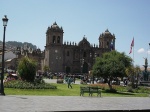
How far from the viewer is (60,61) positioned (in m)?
81.9

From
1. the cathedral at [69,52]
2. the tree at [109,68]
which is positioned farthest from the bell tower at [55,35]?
the tree at [109,68]

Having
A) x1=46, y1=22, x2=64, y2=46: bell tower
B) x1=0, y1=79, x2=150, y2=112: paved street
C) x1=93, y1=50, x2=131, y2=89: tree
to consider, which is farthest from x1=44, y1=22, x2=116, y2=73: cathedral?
x1=0, y1=79, x2=150, y2=112: paved street

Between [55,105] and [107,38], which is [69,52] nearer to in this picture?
[107,38]

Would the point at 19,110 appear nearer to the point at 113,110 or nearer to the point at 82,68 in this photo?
the point at 113,110

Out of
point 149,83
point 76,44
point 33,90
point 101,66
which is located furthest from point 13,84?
point 76,44

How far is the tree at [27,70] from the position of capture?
30547 mm

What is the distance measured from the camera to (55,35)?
81375mm

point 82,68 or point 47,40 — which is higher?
point 47,40

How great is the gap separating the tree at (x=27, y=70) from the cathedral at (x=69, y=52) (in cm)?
4830

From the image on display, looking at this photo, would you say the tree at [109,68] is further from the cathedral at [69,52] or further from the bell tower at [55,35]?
the bell tower at [55,35]

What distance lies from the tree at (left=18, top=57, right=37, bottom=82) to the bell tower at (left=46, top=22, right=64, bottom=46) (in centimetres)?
4985

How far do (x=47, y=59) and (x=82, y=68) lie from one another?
956 centimetres

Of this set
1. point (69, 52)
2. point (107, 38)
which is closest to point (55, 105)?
point (69, 52)

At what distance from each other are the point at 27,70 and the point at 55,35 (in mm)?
51227
